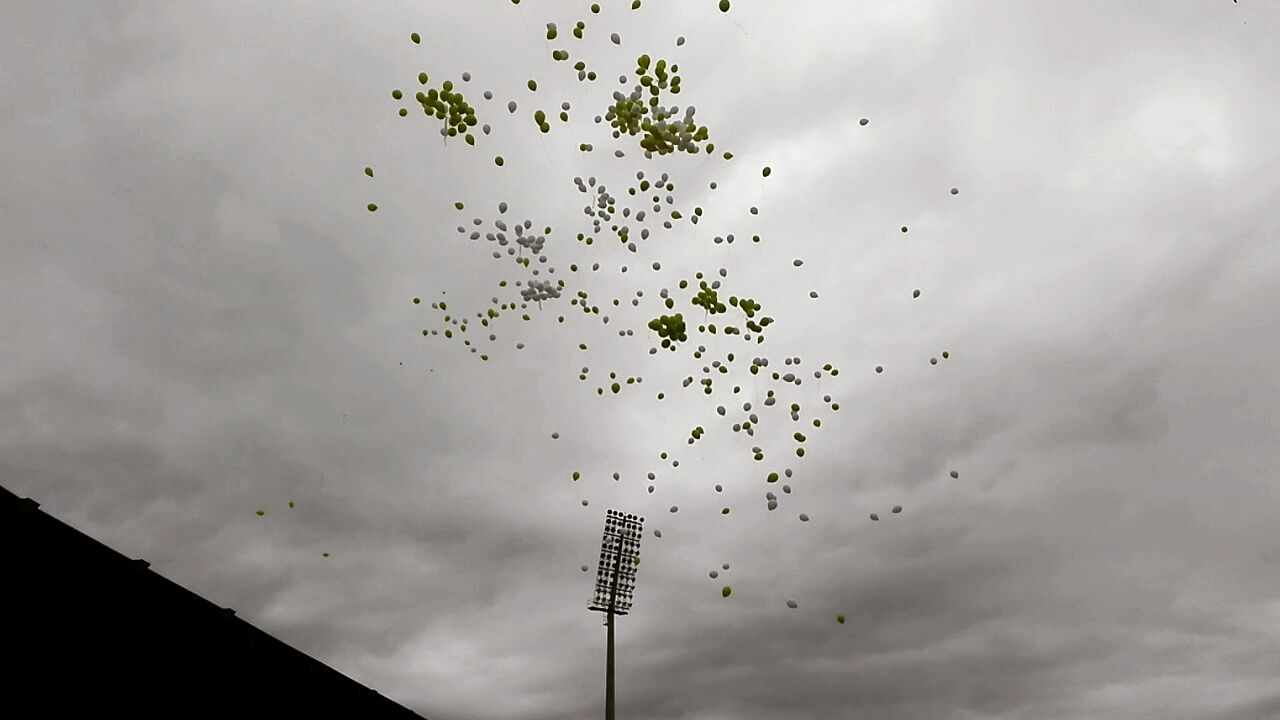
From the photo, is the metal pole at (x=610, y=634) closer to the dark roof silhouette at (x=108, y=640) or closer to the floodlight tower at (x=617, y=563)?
the floodlight tower at (x=617, y=563)

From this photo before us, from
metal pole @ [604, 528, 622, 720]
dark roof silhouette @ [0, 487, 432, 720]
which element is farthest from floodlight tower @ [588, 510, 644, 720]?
dark roof silhouette @ [0, 487, 432, 720]

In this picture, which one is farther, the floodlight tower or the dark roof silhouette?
the floodlight tower

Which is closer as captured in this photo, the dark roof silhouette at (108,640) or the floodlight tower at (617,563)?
the dark roof silhouette at (108,640)

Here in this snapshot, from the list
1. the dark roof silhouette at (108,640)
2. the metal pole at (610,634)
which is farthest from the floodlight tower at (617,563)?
the dark roof silhouette at (108,640)

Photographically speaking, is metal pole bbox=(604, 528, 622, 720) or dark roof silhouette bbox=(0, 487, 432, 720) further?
metal pole bbox=(604, 528, 622, 720)

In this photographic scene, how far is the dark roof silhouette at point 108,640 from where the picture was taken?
5.66 m

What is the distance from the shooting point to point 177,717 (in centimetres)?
680

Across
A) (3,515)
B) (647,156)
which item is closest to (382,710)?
(3,515)

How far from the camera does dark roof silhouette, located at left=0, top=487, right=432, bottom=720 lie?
5656 millimetres

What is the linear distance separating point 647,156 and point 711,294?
69.1 inches

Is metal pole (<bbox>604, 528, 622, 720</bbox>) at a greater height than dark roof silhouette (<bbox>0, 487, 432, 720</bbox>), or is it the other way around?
metal pole (<bbox>604, 528, 622, 720</bbox>)

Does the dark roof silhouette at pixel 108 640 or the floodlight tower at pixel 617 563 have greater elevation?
the floodlight tower at pixel 617 563

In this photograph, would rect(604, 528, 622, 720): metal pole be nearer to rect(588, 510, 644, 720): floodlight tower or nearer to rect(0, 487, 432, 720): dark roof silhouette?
rect(588, 510, 644, 720): floodlight tower

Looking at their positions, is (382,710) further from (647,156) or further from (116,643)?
(647,156)
